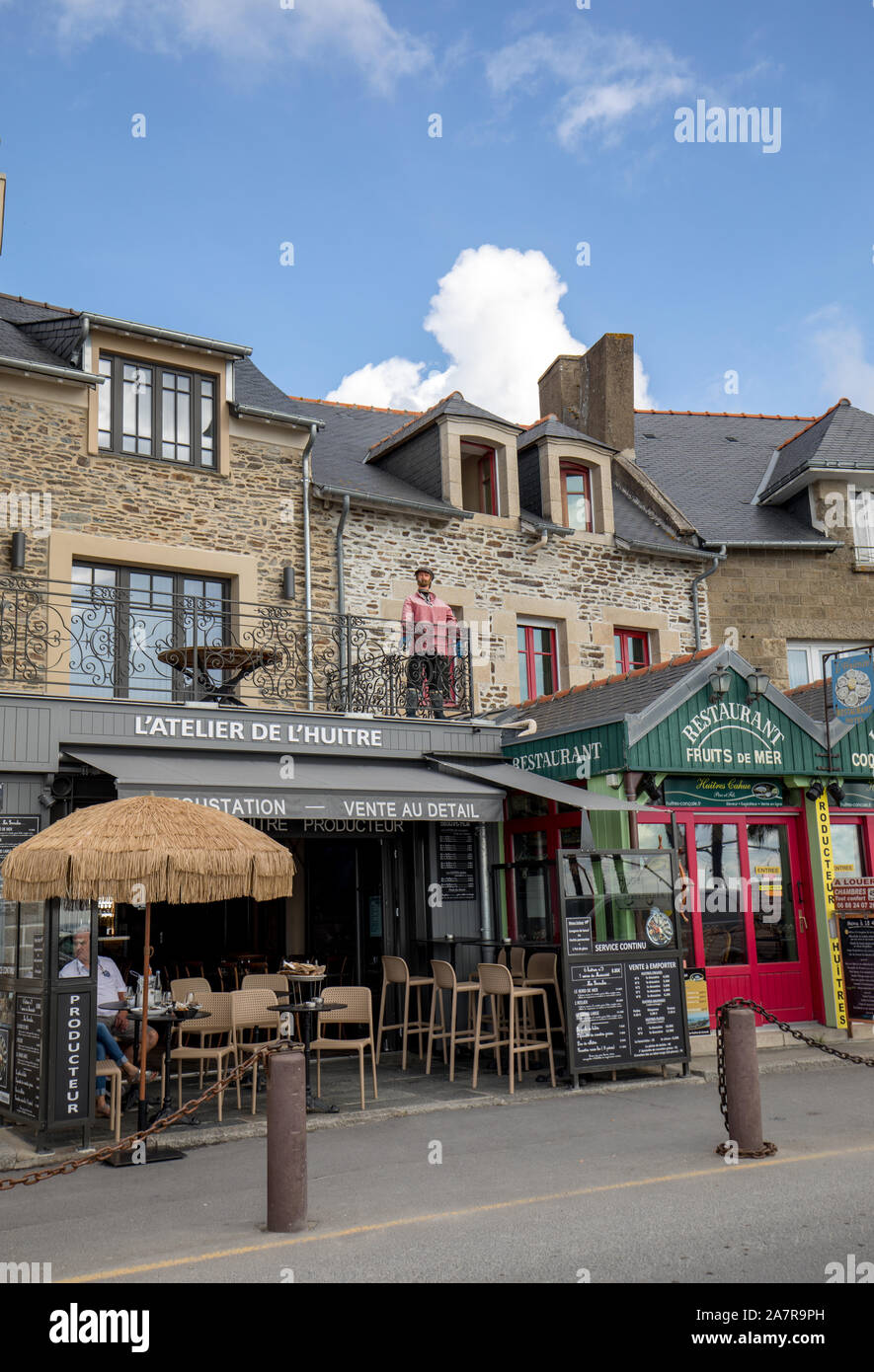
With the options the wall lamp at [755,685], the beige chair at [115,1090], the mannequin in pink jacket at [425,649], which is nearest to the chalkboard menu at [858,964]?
the wall lamp at [755,685]

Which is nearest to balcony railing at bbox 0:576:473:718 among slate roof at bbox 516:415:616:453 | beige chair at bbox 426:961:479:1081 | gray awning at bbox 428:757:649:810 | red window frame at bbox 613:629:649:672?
gray awning at bbox 428:757:649:810

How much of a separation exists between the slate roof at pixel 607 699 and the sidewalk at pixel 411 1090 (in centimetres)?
326

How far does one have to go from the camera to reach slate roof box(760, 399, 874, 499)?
17609 millimetres

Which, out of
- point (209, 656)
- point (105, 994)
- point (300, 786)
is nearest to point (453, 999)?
point (300, 786)

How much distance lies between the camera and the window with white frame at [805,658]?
56.0 feet

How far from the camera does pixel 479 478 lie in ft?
52.7

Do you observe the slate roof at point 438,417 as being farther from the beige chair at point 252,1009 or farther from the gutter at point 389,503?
the beige chair at point 252,1009

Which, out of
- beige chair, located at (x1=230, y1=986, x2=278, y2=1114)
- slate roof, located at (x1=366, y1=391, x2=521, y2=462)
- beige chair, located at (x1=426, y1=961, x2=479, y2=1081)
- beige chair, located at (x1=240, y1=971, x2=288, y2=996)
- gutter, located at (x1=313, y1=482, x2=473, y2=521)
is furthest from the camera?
Answer: slate roof, located at (x1=366, y1=391, x2=521, y2=462)

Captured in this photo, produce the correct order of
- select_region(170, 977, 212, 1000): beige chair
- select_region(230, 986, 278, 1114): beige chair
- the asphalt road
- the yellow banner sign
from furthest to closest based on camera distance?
the yellow banner sign
select_region(170, 977, 212, 1000): beige chair
select_region(230, 986, 278, 1114): beige chair
the asphalt road

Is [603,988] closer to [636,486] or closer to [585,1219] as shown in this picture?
[585,1219]

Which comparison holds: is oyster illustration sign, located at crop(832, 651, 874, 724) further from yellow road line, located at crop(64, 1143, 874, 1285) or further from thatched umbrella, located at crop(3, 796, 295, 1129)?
thatched umbrella, located at crop(3, 796, 295, 1129)

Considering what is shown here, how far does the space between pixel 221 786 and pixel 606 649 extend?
7.93 meters

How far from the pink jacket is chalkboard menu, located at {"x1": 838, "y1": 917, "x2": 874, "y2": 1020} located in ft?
16.6

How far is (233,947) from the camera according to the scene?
47.4 feet
